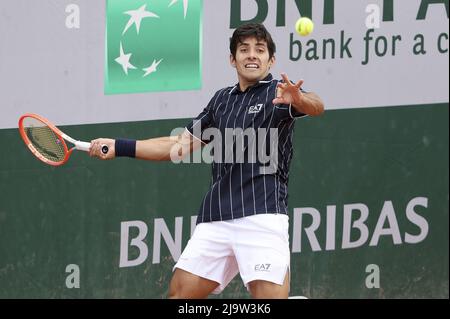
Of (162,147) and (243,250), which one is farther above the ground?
(162,147)

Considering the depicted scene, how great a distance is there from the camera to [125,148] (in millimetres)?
5629

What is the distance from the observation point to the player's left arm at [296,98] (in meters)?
5.16

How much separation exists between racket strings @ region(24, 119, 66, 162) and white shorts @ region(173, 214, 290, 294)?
980 mm

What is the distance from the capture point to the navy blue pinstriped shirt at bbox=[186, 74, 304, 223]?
541 cm

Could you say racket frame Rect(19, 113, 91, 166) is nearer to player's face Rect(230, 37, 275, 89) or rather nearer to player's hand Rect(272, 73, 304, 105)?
player's face Rect(230, 37, 275, 89)

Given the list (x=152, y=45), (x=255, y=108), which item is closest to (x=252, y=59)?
(x=255, y=108)

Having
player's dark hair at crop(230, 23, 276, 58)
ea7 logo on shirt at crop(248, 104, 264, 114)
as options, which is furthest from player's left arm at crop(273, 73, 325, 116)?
player's dark hair at crop(230, 23, 276, 58)

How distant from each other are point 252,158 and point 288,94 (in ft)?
1.40

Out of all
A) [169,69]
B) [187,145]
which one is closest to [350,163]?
[169,69]

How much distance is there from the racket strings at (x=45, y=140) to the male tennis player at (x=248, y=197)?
1.49ft

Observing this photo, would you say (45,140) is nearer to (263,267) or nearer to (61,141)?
(61,141)

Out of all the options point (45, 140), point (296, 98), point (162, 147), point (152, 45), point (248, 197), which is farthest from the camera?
point (152, 45)

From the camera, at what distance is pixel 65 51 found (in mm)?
6812

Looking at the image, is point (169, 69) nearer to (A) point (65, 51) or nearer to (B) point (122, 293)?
(A) point (65, 51)
